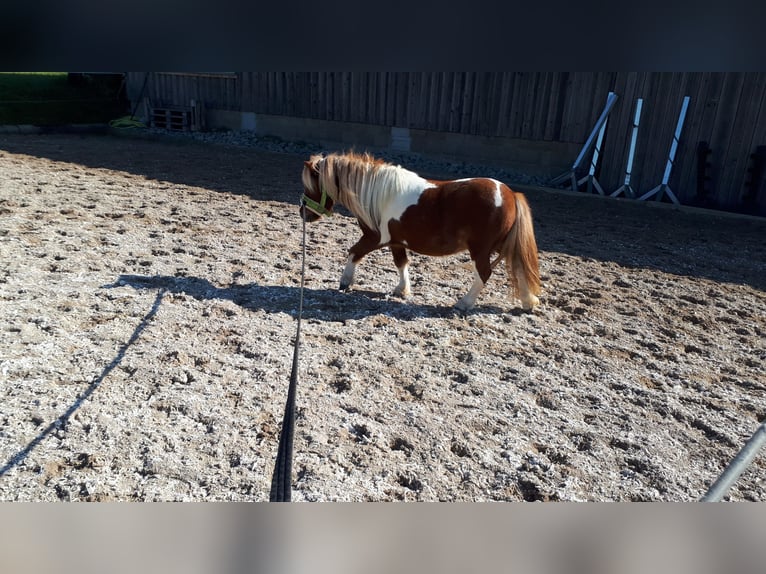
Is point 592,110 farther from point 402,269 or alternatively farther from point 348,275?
point 348,275

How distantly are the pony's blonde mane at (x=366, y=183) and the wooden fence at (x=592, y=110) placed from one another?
331 cm

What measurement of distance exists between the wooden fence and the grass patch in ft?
14.8

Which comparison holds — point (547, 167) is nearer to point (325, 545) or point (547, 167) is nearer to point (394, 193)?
point (394, 193)

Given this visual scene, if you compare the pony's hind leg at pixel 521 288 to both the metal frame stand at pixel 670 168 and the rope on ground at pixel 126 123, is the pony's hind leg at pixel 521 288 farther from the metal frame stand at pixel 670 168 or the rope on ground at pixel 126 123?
the rope on ground at pixel 126 123

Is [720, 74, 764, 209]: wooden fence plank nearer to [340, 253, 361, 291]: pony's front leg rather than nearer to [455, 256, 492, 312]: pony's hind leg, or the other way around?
[455, 256, 492, 312]: pony's hind leg

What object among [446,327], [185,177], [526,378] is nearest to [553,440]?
[526,378]

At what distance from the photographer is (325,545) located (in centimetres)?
41

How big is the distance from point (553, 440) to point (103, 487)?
7.21 feet


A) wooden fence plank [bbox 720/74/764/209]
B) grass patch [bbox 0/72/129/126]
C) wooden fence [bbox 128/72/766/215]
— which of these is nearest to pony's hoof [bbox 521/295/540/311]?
wooden fence [bbox 128/72/766/215]

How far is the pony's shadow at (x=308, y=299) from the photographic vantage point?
430 cm

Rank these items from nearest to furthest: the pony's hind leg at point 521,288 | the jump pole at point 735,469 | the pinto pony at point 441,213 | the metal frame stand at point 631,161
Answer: the jump pole at point 735,469 → the pinto pony at point 441,213 → the pony's hind leg at point 521,288 → the metal frame stand at point 631,161

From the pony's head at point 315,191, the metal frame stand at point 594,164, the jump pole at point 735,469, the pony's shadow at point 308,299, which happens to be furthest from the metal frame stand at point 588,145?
the jump pole at point 735,469

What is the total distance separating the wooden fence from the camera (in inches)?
322
